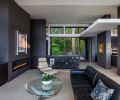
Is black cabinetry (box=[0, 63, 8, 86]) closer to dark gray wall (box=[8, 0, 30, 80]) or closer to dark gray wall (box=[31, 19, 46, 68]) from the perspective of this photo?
dark gray wall (box=[8, 0, 30, 80])

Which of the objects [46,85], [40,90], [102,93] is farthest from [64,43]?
[102,93]

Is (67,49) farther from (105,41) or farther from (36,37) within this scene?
(105,41)

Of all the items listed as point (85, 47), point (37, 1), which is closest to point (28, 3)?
point (37, 1)

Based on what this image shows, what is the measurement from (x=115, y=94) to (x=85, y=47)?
40.4ft

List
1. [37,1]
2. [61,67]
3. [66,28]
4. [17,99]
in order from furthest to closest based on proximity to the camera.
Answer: [66,28], [61,67], [37,1], [17,99]

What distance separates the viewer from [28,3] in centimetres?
730

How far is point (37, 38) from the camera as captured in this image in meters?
11.2

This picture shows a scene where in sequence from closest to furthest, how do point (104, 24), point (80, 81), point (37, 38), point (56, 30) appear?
point (80, 81), point (104, 24), point (37, 38), point (56, 30)

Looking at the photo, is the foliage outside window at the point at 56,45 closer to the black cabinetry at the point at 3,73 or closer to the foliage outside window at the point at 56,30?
the foliage outside window at the point at 56,30

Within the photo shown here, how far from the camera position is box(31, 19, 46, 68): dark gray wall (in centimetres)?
1118

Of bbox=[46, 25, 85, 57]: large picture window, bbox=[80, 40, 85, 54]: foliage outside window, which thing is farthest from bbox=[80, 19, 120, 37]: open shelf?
bbox=[80, 40, 85, 54]: foliage outside window

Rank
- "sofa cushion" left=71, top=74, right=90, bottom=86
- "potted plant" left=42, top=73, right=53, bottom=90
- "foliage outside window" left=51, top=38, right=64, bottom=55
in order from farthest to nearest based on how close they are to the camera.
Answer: "foliage outside window" left=51, top=38, right=64, bottom=55
"sofa cushion" left=71, top=74, right=90, bottom=86
"potted plant" left=42, top=73, right=53, bottom=90

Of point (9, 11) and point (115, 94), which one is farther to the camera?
point (9, 11)

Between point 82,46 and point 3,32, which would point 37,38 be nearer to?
point 3,32
